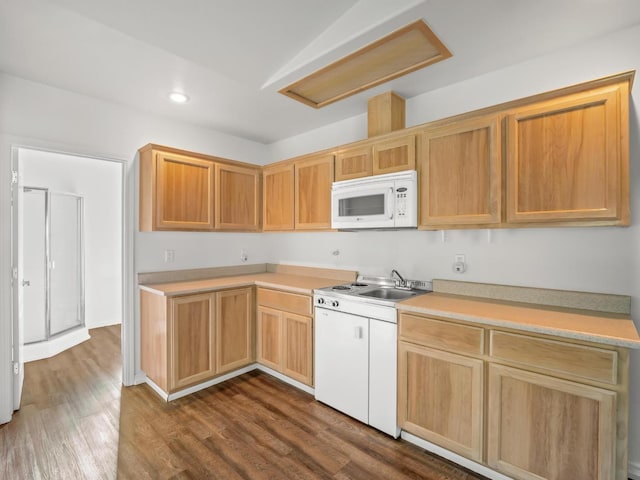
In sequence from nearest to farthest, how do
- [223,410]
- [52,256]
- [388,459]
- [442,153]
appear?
[388,459], [442,153], [223,410], [52,256]

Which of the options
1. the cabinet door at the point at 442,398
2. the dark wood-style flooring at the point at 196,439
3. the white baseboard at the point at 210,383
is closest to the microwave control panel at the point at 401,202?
the cabinet door at the point at 442,398

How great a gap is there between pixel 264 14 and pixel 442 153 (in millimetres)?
1436

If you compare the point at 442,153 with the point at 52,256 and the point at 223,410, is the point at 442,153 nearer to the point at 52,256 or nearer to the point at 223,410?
the point at 223,410

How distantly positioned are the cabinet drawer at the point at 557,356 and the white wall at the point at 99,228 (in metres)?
4.80

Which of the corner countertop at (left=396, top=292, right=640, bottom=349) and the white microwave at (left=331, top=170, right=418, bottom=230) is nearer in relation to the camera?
the corner countertop at (left=396, top=292, right=640, bottom=349)

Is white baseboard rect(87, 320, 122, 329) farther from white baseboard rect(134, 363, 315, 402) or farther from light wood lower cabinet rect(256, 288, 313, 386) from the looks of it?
light wood lower cabinet rect(256, 288, 313, 386)

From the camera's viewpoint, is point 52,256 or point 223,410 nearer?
point 223,410

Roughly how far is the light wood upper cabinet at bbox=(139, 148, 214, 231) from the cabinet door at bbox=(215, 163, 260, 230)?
4.1 inches

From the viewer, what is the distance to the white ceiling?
1.70 m

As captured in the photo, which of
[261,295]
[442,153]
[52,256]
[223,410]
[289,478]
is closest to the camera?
[289,478]

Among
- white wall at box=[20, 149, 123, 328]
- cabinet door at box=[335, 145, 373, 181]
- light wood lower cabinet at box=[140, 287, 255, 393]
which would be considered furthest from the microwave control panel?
white wall at box=[20, 149, 123, 328]

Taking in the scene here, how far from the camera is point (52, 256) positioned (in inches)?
163

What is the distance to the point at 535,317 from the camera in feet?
5.77

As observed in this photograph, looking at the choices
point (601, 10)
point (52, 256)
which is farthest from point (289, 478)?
point (52, 256)
